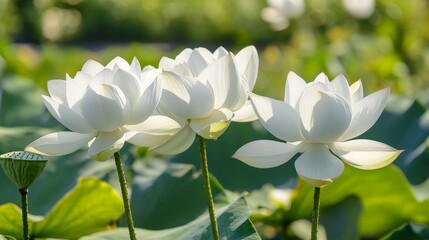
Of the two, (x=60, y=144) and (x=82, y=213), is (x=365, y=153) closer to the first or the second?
(x=60, y=144)

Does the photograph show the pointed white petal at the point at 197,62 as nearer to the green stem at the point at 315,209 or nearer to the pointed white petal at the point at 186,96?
the pointed white petal at the point at 186,96

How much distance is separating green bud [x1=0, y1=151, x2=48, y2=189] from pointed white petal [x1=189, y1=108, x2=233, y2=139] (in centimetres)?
18

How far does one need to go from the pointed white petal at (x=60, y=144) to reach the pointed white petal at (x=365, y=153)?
286 mm

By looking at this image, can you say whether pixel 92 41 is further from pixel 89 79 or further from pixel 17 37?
pixel 89 79

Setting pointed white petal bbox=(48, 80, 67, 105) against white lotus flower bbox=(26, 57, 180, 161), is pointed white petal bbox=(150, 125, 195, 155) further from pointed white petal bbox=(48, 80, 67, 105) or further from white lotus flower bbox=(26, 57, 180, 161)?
pointed white petal bbox=(48, 80, 67, 105)

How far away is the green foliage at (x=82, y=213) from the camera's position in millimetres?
1338

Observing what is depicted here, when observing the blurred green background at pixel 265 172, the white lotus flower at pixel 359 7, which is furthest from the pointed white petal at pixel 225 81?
the white lotus flower at pixel 359 7

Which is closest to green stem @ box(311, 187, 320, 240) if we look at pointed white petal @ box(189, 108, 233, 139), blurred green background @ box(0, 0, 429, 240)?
pointed white petal @ box(189, 108, 233, 139)

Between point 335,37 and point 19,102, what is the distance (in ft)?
10.0

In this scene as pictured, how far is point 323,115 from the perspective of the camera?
0.96m

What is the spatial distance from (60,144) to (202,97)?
0.17 metres

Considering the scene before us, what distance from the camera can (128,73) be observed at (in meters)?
0.98

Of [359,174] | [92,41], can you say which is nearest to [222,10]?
[92,41]

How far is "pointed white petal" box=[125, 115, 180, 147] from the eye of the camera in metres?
1.01
